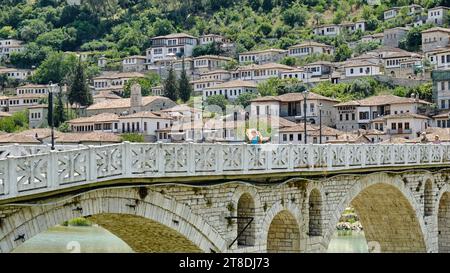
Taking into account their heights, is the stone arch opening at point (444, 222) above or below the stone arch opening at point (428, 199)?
below

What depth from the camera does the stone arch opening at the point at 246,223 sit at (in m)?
19.8

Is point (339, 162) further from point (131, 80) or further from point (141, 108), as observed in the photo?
point (131, 80)

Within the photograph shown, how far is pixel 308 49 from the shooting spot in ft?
412

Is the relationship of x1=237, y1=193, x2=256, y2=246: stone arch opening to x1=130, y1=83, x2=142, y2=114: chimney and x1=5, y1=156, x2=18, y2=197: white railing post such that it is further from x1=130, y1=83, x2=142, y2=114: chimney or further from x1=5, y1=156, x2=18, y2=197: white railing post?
x1=130, y1=83, x2=142, y2=114: chimney

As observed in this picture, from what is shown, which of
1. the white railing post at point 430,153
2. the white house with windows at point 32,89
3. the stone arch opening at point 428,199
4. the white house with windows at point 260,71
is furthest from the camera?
the white house with windows at point 32,89

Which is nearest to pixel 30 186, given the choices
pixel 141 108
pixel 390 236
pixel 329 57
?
pixel 390 236

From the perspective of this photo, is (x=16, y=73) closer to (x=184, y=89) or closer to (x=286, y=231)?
(x=184, y=89)

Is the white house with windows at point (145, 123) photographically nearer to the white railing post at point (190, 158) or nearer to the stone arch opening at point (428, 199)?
the stone arch opening at point (428, 199)

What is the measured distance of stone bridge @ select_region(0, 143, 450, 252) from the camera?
13539 mm

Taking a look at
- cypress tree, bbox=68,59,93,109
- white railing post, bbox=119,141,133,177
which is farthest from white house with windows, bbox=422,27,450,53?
white railing post, bbox=119,141,133,177

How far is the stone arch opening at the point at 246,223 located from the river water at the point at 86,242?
22.5 meters

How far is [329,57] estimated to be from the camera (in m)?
123

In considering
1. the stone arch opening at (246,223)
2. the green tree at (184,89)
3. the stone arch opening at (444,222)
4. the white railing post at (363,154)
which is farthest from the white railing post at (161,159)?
the green tree at (184,89)
